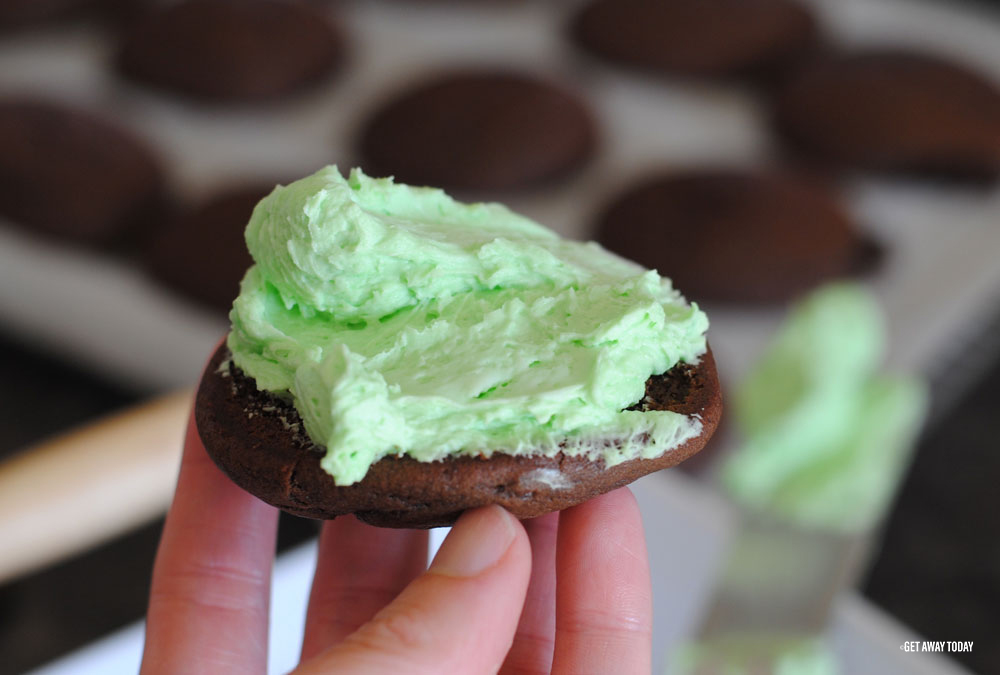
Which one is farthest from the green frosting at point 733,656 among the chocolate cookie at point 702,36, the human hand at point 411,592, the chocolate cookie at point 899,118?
the chocolate cookie at point 702,36

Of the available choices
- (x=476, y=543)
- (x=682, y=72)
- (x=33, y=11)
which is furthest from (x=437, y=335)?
(x=33, y=11)

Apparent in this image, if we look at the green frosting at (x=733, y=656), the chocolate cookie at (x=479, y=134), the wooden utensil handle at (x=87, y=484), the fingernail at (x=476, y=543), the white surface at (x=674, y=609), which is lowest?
the green frosting at (x=733, y=656)

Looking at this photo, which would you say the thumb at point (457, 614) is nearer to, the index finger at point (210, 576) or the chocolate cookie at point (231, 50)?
the index finger at point (210, 576)

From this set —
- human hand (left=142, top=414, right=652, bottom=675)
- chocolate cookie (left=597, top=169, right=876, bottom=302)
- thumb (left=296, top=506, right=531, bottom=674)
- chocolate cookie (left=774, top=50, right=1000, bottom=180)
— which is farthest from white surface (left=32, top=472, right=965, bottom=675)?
chocolate cookie (left=774, top=50, right=1000, bottom=180)

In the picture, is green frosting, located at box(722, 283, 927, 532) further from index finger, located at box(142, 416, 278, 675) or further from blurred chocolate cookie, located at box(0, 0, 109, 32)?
blurred chocolate cookie, located at box(0, 0, 109, 32)

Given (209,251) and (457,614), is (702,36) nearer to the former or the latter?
(209,251)
